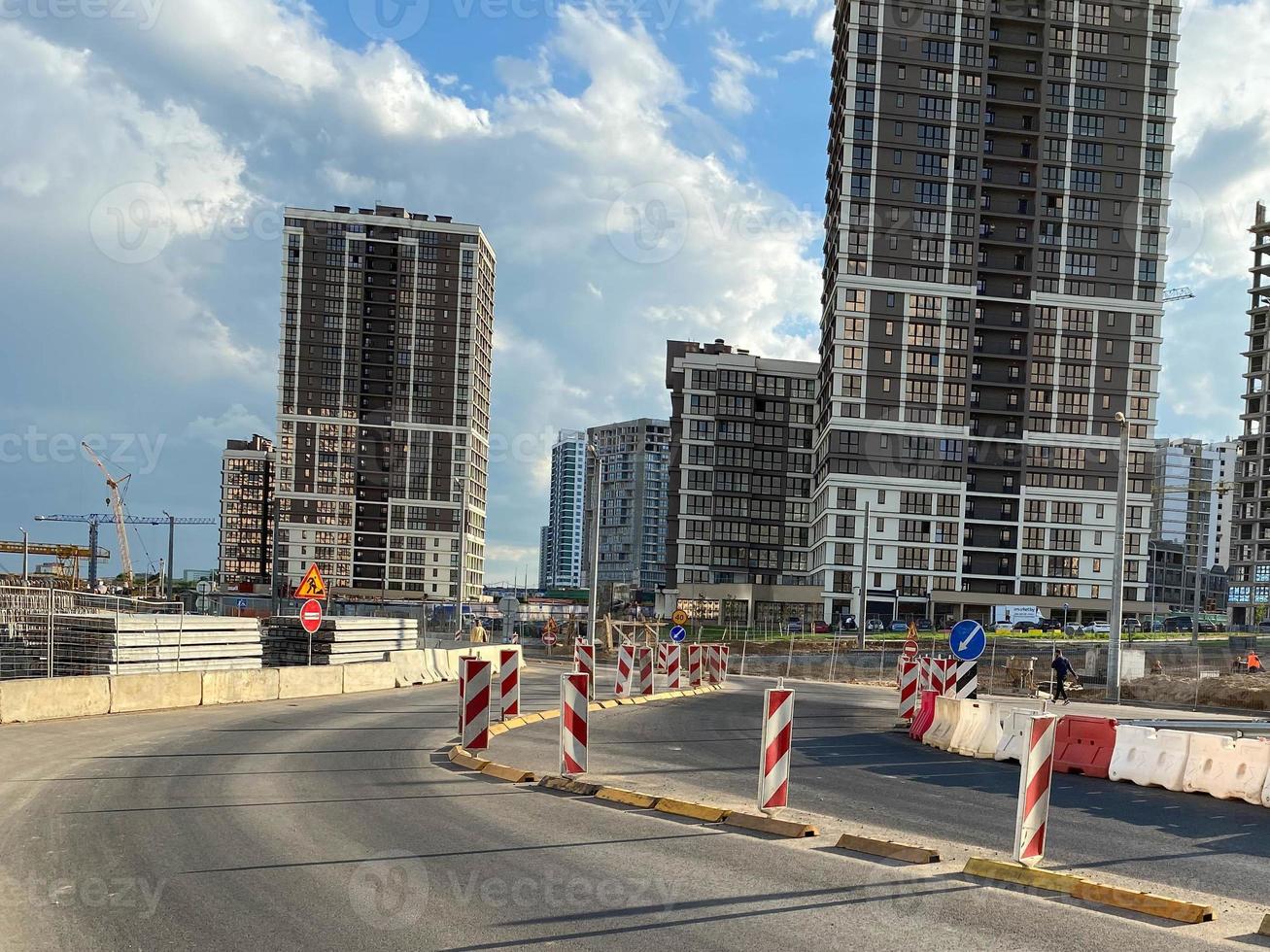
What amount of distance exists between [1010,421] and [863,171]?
2506 cm

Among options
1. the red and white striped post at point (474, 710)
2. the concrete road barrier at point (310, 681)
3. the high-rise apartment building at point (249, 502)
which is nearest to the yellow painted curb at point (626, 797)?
the red and white striped post at point (474, 710)

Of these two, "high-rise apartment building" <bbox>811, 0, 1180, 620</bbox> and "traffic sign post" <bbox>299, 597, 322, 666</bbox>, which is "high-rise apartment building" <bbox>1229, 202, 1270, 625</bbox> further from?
"traffic sign post" <bbox>299, 597, 322, 666</bbox>

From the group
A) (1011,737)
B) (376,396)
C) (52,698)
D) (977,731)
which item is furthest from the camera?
(376,396)

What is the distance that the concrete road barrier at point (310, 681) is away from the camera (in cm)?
2416

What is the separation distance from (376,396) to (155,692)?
12628 centimetres

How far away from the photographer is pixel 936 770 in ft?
48.6

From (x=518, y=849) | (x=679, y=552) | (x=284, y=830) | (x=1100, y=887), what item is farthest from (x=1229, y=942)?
(x=679, y=552)

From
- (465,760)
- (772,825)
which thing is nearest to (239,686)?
(465,760)

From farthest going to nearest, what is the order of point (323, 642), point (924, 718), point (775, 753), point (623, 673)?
point (323, 642), point (623, 673), point (924, 718), point (775, 753)

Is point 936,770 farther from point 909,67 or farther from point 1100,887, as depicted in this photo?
point 909,67

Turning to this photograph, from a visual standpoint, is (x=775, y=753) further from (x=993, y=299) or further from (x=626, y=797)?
(x=993, y=299)

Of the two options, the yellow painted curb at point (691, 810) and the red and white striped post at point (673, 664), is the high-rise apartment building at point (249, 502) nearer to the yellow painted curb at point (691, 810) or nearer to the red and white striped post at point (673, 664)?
the red and white striped post at point (673, 664)

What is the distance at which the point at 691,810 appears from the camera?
33.4 ft

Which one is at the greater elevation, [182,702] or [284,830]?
[284,830]
